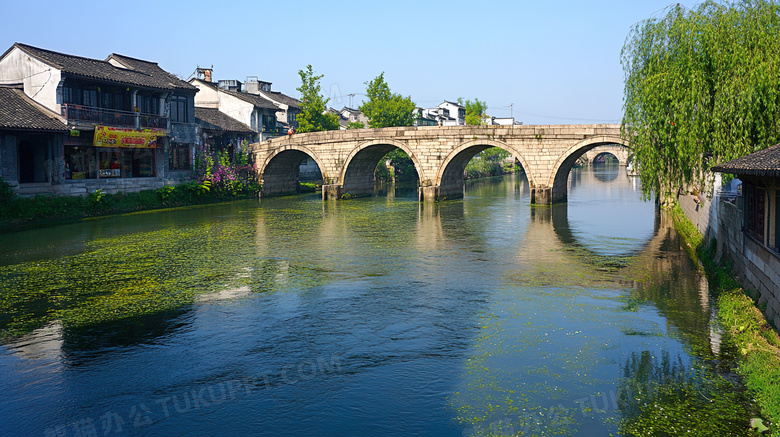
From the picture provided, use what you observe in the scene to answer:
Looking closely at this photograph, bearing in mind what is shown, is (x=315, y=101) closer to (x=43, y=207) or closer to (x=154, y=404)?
(x=43, y=207)

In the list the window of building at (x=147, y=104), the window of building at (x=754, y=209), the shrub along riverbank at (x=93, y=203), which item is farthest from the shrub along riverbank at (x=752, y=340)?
the window of building at (x=147, y=104)

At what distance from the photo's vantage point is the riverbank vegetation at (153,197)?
24062mm

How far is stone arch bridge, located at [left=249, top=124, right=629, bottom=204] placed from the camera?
31189 mm

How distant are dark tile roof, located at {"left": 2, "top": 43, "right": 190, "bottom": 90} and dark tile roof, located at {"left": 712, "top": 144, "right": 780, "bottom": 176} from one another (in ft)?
81.5

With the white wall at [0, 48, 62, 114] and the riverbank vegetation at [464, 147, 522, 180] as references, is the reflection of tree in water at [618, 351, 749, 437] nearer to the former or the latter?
the white wall at [0, 48, 62, 114]

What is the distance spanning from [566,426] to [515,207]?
25872mm

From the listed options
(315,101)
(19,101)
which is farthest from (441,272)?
(315,101)

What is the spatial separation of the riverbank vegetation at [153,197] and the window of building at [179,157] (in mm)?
552

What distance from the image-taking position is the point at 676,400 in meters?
7.84

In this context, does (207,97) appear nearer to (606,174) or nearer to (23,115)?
(23,115)

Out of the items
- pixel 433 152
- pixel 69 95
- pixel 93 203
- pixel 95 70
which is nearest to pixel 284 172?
pixel 433 152

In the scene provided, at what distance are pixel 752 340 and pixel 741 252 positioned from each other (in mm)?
3179

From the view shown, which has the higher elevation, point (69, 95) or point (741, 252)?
point (69, 95)

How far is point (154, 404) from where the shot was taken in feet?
26.1
